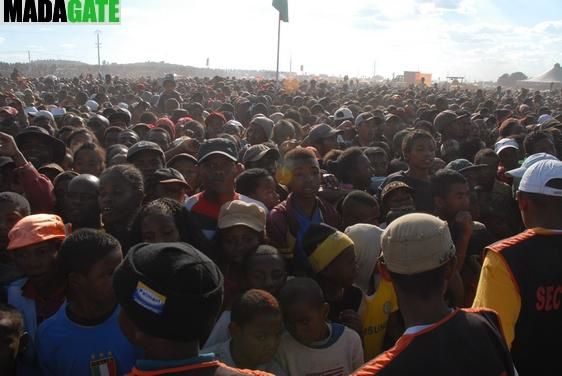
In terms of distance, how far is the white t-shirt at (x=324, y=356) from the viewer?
8.15 ft

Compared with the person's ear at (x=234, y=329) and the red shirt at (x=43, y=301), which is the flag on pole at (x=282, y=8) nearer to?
the red shirt at (x=43, y=301)

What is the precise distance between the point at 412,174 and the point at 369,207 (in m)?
1.05

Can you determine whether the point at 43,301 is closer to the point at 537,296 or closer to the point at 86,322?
the point at 86,322

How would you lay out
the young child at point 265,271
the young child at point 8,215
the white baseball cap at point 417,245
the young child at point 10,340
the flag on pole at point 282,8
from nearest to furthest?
the white baseball cap at point 417,245 < the young child at point 10,340 < the young child at point 265,271 < the young child at point 8,215 < the flag on pole at point 282,8

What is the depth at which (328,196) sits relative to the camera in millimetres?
4434

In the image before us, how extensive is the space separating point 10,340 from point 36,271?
55 centimetres

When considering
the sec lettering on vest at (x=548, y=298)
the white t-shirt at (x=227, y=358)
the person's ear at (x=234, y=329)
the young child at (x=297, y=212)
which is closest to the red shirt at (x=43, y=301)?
the white t-shirt at (x=227, y=358)

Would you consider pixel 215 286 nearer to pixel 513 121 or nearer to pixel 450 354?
pixel 450 354

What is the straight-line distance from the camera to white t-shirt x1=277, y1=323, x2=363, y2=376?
8.15 ft

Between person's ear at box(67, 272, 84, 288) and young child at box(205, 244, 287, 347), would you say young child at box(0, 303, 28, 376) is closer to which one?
person's ear at box(67, 272, 84, 288)

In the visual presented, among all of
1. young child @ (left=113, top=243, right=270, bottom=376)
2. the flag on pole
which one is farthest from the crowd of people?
the flag on pole

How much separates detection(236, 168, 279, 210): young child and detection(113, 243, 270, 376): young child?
95.7 inches

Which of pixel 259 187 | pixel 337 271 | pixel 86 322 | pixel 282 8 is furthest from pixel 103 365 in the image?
pixel 282 8

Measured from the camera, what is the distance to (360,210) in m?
3.78
